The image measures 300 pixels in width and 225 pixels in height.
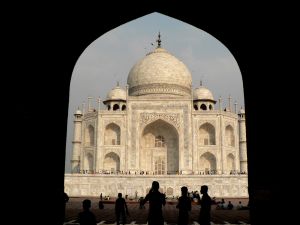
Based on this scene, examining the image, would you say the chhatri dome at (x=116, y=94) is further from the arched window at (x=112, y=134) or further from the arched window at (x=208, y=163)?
the arched window at (x=208, y=163)

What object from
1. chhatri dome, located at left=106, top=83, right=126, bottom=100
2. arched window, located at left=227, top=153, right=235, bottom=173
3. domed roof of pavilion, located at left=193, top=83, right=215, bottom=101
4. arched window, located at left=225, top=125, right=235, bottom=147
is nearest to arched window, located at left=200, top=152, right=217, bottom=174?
arched window, located at left=227, top=153, right=235, bottom=173

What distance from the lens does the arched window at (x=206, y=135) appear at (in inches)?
1166

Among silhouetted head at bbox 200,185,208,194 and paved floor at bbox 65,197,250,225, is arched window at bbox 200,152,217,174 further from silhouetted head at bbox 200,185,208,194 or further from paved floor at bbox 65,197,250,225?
silhouetted head at bbox 200,185,208,194

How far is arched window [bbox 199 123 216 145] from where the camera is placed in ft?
97.2

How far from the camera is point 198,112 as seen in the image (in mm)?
29094

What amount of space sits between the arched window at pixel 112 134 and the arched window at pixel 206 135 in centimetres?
654

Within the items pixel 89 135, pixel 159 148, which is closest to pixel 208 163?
pixel 159 148

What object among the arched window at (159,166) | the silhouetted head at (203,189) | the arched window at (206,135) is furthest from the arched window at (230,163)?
the silhouetted head at (203,189)

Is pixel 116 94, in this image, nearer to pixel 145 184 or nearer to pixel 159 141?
pixel 159 141

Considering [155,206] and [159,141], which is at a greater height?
[159,141]

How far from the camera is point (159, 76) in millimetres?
33031

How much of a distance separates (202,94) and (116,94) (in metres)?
7.62

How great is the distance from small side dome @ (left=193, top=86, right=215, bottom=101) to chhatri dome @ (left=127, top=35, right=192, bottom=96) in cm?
85

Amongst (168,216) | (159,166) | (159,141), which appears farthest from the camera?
(159,141)
